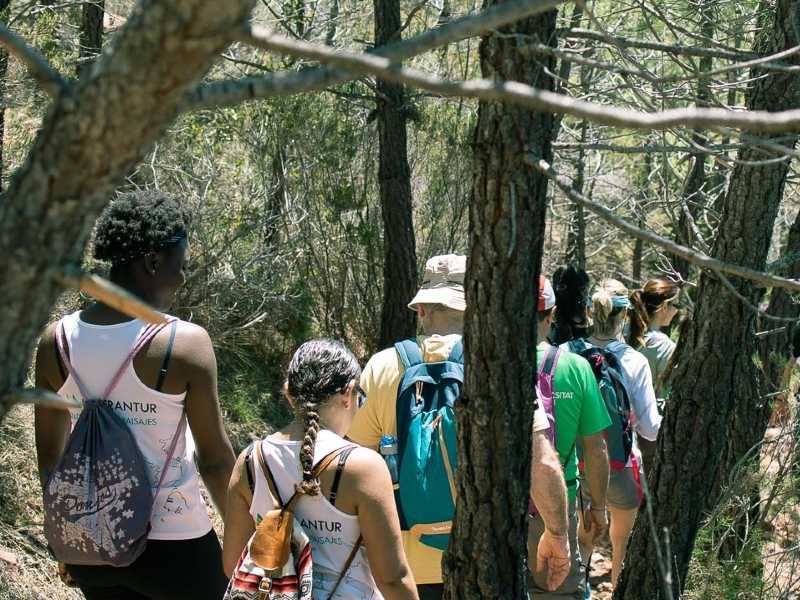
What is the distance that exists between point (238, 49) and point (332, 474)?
32.9ft

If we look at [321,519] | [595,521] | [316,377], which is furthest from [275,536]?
[595,521]

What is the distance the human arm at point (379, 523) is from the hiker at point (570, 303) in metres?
2.68

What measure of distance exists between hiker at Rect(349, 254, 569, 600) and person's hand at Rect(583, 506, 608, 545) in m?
0.95

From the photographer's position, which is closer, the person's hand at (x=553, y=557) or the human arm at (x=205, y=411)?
the human arm at (x=205, y=411)

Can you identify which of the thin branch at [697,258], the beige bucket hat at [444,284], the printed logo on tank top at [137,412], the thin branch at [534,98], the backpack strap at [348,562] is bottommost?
the backpack strap at [348,562]

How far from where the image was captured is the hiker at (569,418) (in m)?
3.94

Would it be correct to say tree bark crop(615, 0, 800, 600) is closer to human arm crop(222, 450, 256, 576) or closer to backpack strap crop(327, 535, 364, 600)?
backpack strap crop(327, 535, 364, 600)

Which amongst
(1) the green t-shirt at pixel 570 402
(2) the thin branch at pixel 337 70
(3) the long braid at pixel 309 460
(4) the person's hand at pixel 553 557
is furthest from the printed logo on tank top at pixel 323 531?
(2) the thin branch at pixel 337 70

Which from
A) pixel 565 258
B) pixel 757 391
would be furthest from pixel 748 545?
pixel 565 258

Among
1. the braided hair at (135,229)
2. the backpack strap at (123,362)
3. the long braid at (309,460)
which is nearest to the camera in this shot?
the long braid at (309,460)

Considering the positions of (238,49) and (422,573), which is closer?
(422,573)

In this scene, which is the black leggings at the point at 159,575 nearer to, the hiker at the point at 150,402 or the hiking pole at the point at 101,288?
the hiker at the point at 150,402

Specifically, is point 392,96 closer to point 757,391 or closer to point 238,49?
point 238,49

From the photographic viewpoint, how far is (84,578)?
10.4 ft
